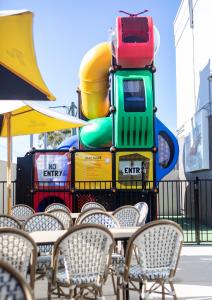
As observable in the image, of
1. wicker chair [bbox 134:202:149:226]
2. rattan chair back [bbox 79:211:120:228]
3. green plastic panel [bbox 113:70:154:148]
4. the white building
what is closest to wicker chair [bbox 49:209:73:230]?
rattan chair back [bbox 79:211:120:228]

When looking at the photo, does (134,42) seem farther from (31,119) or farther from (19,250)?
(19,250)

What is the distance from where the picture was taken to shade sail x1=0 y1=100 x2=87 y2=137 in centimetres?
697

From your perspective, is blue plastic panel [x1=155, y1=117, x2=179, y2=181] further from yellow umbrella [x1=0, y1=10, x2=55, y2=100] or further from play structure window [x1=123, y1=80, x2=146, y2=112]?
yellow umbrella [x1=0, y1=10, x2=55, y2=100]

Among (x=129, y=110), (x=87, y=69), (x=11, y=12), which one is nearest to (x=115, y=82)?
(x=129, y=110)

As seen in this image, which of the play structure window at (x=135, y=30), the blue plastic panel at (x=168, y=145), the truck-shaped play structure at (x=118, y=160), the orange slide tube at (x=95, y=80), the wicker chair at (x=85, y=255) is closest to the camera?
the wicker chair at (x=85, y=255)

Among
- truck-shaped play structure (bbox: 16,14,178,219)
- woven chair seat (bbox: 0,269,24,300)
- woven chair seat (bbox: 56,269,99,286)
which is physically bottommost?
woven chair seat (bbox: 56,269,99,286)

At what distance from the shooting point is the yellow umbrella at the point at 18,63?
17.6 feet

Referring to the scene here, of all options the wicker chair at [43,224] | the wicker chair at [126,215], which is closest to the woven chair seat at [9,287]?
the wicker chair at [43,224]

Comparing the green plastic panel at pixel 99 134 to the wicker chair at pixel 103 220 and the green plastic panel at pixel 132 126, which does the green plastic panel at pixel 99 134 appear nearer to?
the green plastic panel at pixel 132 126

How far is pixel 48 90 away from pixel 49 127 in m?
2.40

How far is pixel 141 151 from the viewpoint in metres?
13.8

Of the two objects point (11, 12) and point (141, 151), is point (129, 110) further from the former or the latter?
point (11, 12)

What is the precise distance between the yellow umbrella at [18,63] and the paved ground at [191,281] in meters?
2.60

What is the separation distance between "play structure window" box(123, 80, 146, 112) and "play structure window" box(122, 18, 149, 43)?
1.49 metres
